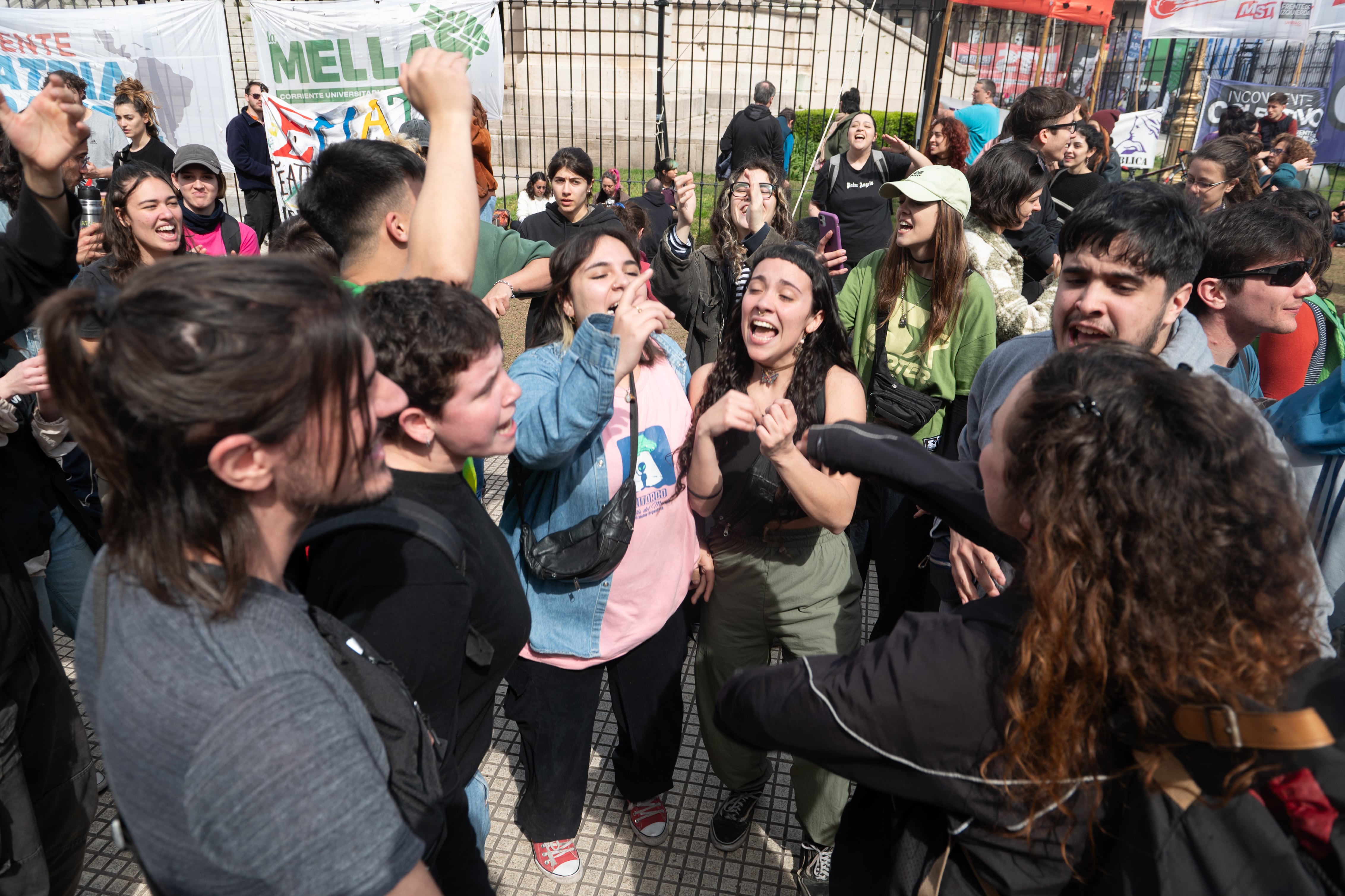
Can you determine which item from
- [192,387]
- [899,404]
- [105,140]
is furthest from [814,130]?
[192,387]

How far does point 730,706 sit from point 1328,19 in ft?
36.7

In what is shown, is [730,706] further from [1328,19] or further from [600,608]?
[1328,19]

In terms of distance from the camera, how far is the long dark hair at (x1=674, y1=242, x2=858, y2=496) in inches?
102

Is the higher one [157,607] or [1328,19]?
[1328,19]

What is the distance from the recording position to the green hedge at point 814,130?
14.2 m

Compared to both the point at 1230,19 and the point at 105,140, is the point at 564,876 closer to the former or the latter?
the point at 105,140

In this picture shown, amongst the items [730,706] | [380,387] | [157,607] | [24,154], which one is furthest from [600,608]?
[24,154]

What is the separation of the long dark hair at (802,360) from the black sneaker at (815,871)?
1.13 m

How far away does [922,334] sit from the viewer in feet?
10.8

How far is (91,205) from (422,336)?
8.86 feet

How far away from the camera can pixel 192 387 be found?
3.02 feet

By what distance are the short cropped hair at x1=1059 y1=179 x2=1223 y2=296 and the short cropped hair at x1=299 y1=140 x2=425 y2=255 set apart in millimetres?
1835

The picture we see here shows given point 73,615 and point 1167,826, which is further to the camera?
point 73,615

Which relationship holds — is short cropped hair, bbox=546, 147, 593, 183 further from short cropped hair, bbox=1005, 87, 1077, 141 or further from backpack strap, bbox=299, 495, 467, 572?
backpack strap, bbox=299, 495, 467, 572
